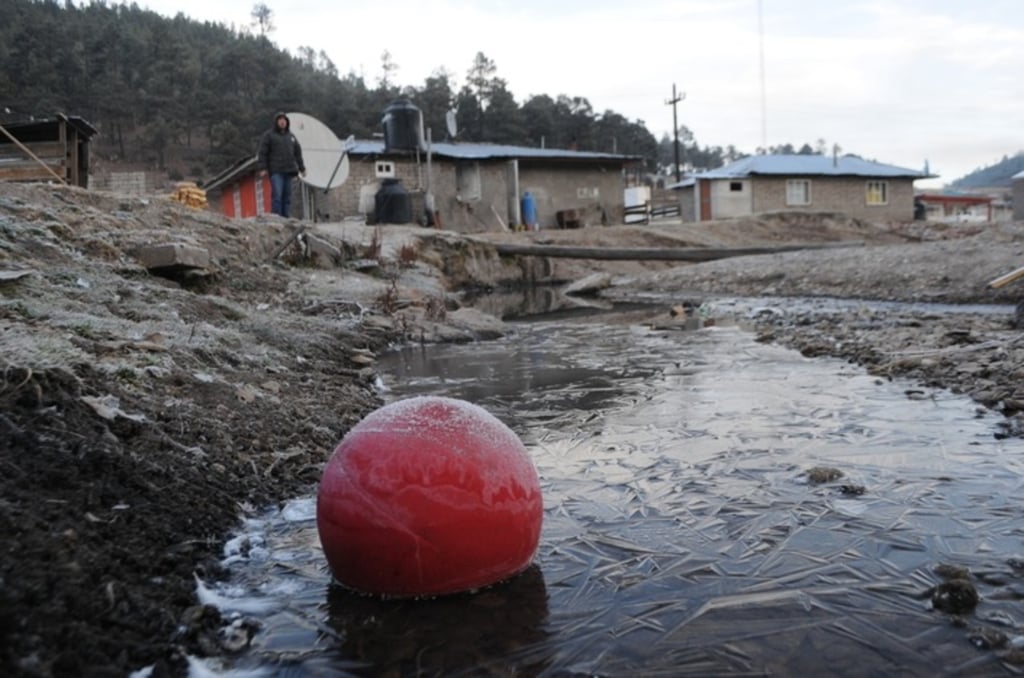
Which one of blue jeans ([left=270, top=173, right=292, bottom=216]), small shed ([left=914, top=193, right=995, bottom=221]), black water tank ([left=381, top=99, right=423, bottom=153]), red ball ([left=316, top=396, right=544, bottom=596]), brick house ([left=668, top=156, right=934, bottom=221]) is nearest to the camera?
red ball ([left=316, top=396, right=544, bottom=596])

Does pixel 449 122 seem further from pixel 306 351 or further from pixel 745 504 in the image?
pixel 745 504

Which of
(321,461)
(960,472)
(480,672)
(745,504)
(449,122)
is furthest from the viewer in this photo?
(449,122)

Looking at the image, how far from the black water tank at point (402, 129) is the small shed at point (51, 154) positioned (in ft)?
50.2

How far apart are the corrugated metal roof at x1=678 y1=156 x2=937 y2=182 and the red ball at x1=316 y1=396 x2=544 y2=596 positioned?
135ft

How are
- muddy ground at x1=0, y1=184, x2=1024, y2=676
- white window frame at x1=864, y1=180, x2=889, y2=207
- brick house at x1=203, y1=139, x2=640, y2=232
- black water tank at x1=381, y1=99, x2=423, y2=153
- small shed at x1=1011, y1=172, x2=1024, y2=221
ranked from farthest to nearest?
white window frame at x1=864, y1=180, x2=889, y2=207 → small shed at x1=1011, y1=172, x2=1024, y2=221 → black water tank at x1=381, y1=99, x2=423, y2=153 → brick house at x1=203, y1=139, x2=640, y2=232 → muddy ground at x1=0, y1=184, x2=1024, y2=676

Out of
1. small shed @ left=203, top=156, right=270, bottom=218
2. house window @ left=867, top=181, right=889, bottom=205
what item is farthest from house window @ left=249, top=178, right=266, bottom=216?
house window @ left=867, top=181, right=889, bottom=205

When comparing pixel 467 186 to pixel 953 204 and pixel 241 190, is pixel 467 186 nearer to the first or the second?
pixel 241 190

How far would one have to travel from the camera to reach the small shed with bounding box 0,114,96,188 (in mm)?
13703

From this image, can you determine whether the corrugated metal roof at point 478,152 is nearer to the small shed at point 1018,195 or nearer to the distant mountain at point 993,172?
the small shed at point 1018,195

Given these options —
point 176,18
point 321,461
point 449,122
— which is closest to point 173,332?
point 321,461

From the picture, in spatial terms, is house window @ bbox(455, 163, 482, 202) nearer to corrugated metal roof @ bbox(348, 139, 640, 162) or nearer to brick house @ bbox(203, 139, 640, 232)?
brick house @ bbox(203, 139, 640, 232)

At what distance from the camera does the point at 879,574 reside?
3041mm

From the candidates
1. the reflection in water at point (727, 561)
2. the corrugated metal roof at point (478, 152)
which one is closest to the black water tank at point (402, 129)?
the corrugated metal roof at point (478, 152)

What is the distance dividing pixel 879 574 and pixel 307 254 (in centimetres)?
1200
